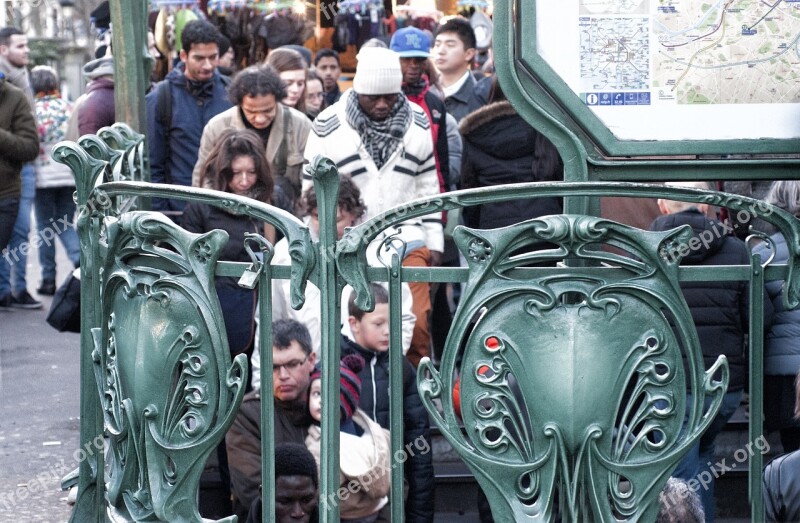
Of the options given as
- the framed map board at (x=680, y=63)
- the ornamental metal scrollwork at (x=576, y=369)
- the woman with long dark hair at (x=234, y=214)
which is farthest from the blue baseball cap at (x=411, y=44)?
the ornamental metal scrollwork at (x=576, y=369)

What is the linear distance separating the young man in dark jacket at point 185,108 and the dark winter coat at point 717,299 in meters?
3.61

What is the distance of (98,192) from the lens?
4.14 m

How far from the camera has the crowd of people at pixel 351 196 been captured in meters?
5.21

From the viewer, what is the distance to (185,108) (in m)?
8.34

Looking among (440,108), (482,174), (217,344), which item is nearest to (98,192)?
(217,344)

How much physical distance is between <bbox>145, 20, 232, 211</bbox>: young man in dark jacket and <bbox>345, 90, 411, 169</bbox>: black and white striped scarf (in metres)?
1.49

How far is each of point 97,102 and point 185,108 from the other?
0.84m

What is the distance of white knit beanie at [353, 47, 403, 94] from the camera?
6973mm

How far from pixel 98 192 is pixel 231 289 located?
6.32 feet

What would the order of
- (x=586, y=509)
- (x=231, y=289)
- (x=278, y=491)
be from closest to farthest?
(x=586, y=509) < (x=278, y=491) < (x=231, y=289)

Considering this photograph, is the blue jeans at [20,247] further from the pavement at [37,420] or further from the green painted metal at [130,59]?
the green painted metal at [130,59]

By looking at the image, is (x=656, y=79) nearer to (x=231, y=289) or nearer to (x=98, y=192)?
(x=98, y=192)

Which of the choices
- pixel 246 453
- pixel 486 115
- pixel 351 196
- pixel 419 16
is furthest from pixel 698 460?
pixel 419 16

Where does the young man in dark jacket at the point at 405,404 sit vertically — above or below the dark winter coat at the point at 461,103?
below
